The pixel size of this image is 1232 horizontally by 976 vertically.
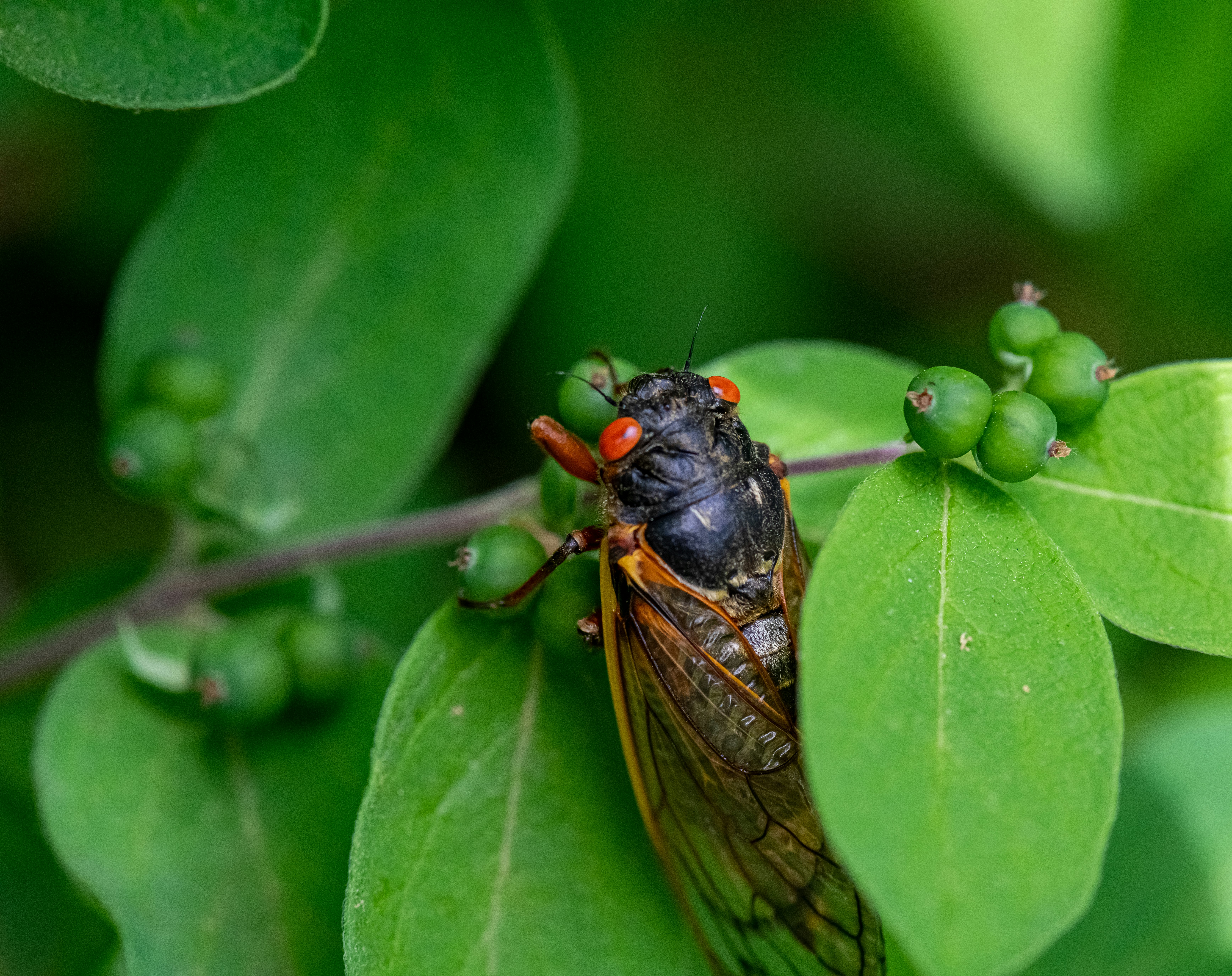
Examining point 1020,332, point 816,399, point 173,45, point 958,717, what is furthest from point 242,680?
point 1020,332

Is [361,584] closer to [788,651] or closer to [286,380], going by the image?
[286,380]

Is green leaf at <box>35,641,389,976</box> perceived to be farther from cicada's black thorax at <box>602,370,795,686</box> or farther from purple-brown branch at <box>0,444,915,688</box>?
cicada's black thorax at <box>602,370,795,686</box>

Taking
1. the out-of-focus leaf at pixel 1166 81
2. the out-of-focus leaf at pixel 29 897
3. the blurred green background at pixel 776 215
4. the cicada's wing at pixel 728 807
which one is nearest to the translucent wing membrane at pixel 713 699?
the cicada's wing at pixel 728 807

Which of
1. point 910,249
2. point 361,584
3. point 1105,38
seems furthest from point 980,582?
point 910,249

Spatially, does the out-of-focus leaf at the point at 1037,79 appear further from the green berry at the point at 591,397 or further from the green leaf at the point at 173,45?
the green leaf at the point at 173,45

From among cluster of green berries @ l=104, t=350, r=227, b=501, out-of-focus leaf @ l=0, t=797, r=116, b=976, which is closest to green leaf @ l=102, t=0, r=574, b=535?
cluster of green berries @ l=104, t=350, r=227, b=501
